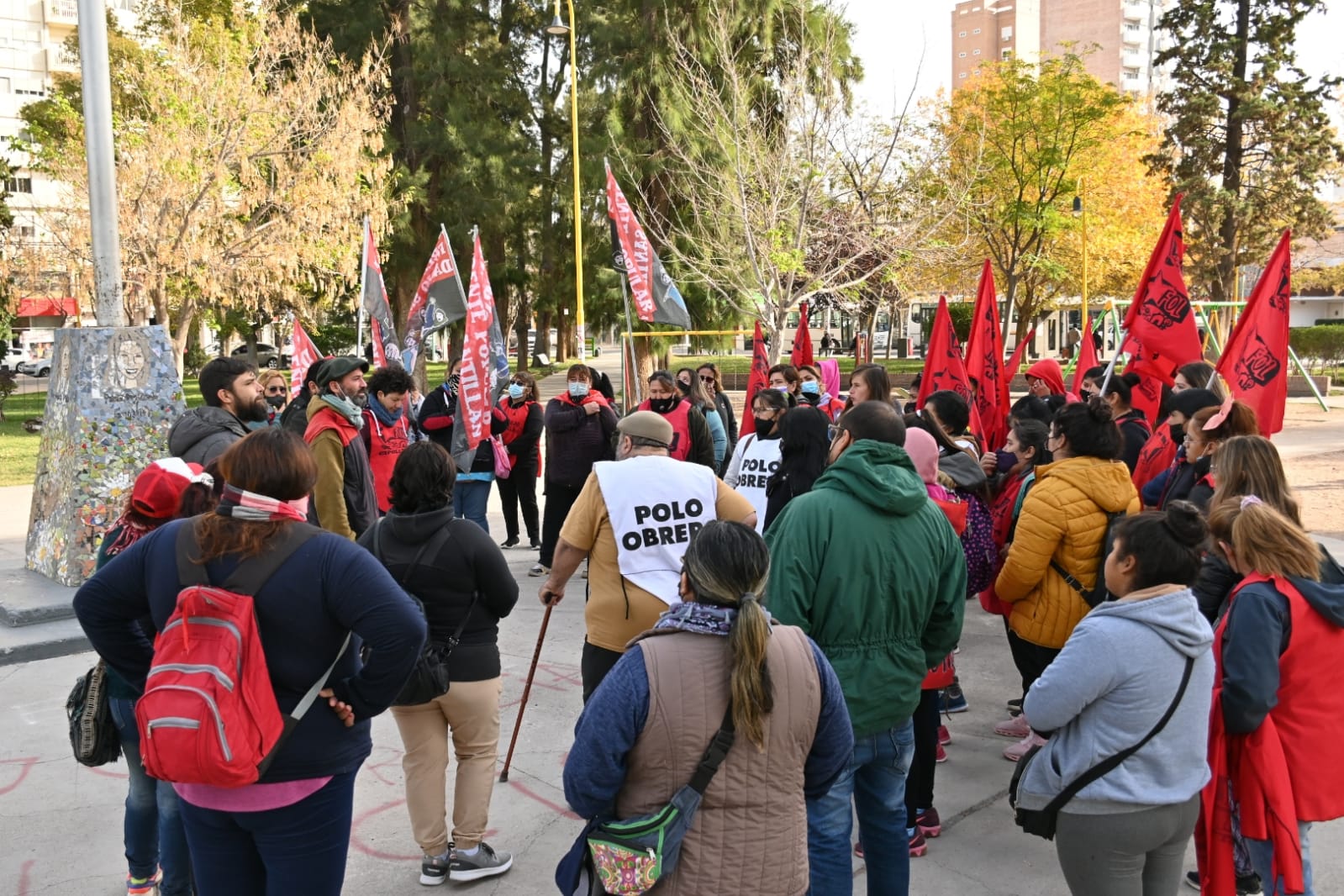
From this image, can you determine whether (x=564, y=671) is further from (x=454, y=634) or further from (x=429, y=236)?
(x=429, y=236)

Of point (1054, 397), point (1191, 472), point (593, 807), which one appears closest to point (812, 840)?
point (593, 807)

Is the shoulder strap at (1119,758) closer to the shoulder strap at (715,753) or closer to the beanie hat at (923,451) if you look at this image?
the shoulder strap at (715,753)

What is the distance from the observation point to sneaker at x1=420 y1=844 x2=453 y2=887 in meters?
4.21

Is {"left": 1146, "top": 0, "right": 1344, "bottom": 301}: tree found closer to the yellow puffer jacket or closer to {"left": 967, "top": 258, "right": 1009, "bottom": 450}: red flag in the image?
{"left": 967, "top": 258, "right": 1009, "bottom": 450}: red flag

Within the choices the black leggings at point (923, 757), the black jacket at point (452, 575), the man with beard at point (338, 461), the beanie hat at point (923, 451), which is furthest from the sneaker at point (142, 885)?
the beanie hat at point (923, 451)

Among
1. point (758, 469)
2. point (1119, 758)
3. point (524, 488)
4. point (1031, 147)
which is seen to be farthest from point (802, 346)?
point (1031, 147)

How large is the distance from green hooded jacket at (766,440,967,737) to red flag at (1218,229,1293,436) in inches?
178

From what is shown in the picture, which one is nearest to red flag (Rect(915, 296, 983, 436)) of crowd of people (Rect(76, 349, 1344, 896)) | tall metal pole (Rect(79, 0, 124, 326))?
crowd of people (Rect(76, 349, 1344, 896))

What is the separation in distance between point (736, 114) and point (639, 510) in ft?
64.7

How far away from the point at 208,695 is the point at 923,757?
116 inches

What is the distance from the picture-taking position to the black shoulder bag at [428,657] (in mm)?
3762

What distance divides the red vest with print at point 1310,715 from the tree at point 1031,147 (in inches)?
1147

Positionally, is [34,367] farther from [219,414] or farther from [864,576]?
[864,576]

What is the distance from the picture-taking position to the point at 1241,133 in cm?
3209
